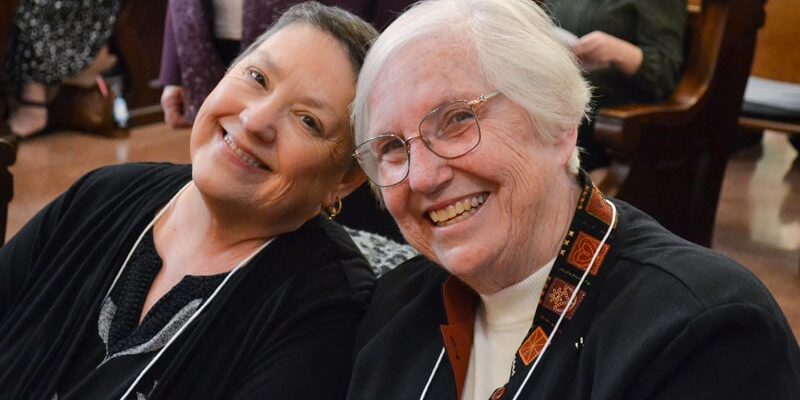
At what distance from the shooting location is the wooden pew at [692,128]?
3.16 metres

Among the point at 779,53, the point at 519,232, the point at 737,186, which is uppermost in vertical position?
the point at 519,232

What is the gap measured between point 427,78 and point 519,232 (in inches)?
9.7

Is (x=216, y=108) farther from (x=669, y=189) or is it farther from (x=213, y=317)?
(x=669, y=189)

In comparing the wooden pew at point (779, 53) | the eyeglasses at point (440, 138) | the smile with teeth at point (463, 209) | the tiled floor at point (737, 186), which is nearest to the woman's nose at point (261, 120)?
the eyeglasses at point (440, 138)

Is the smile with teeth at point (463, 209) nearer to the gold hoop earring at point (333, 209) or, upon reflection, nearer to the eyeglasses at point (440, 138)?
the eyeglasses at point (440, 138)

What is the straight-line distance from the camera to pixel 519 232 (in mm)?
1459

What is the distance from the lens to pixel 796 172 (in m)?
5.80

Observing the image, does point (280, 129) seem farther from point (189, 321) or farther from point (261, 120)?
point (189, 321)

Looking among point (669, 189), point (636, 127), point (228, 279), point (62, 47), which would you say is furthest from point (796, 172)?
point (228, 279)

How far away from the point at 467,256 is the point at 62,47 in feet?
15.3

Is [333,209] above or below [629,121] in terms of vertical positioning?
above

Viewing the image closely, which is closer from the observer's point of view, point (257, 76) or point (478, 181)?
point (478, 181)

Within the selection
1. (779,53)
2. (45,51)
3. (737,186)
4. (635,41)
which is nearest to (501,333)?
(635,41)

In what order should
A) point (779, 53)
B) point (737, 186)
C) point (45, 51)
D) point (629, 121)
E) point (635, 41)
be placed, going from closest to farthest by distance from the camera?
point (629, 121), point (635, 41), point (779, 53), point (737, 186), point (45, 51)
